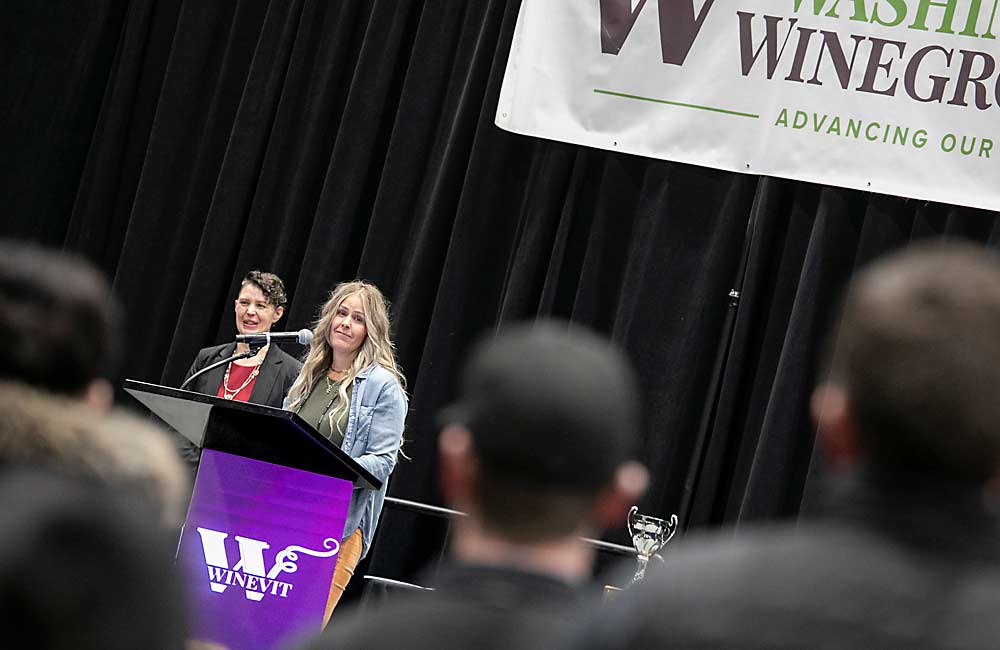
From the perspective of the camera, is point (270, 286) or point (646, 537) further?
point (270, 286)

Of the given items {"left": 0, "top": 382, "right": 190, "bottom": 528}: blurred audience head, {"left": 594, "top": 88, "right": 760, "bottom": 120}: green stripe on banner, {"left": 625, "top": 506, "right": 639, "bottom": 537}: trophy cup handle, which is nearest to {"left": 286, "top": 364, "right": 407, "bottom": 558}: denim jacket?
{"left": 625, "top": 506, "right": 639, "bottom": 537}: trophy cup handle

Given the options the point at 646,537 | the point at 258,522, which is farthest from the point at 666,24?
the point at 258,522

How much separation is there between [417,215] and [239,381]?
1217 millimetres

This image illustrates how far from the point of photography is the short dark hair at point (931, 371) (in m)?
0.92

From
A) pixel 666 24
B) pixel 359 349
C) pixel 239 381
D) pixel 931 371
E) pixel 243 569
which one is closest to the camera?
pixel 931 371

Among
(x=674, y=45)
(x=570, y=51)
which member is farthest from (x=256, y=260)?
(x=674, y=45)

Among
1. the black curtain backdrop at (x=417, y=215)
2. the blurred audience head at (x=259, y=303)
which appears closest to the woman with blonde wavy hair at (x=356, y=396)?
the blurred audience head at (x=259, y=303)

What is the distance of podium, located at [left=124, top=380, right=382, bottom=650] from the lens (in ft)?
10.3

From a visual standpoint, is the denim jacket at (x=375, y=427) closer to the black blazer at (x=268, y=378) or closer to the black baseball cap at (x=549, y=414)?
the black blazer at (x=268, y=378)

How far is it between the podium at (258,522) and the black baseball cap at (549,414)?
7.04ft

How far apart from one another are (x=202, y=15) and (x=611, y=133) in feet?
7.36

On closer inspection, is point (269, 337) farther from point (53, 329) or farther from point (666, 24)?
point (53, 329)

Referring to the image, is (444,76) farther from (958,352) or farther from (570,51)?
(958,352)

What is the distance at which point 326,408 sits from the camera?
4.24 metres
